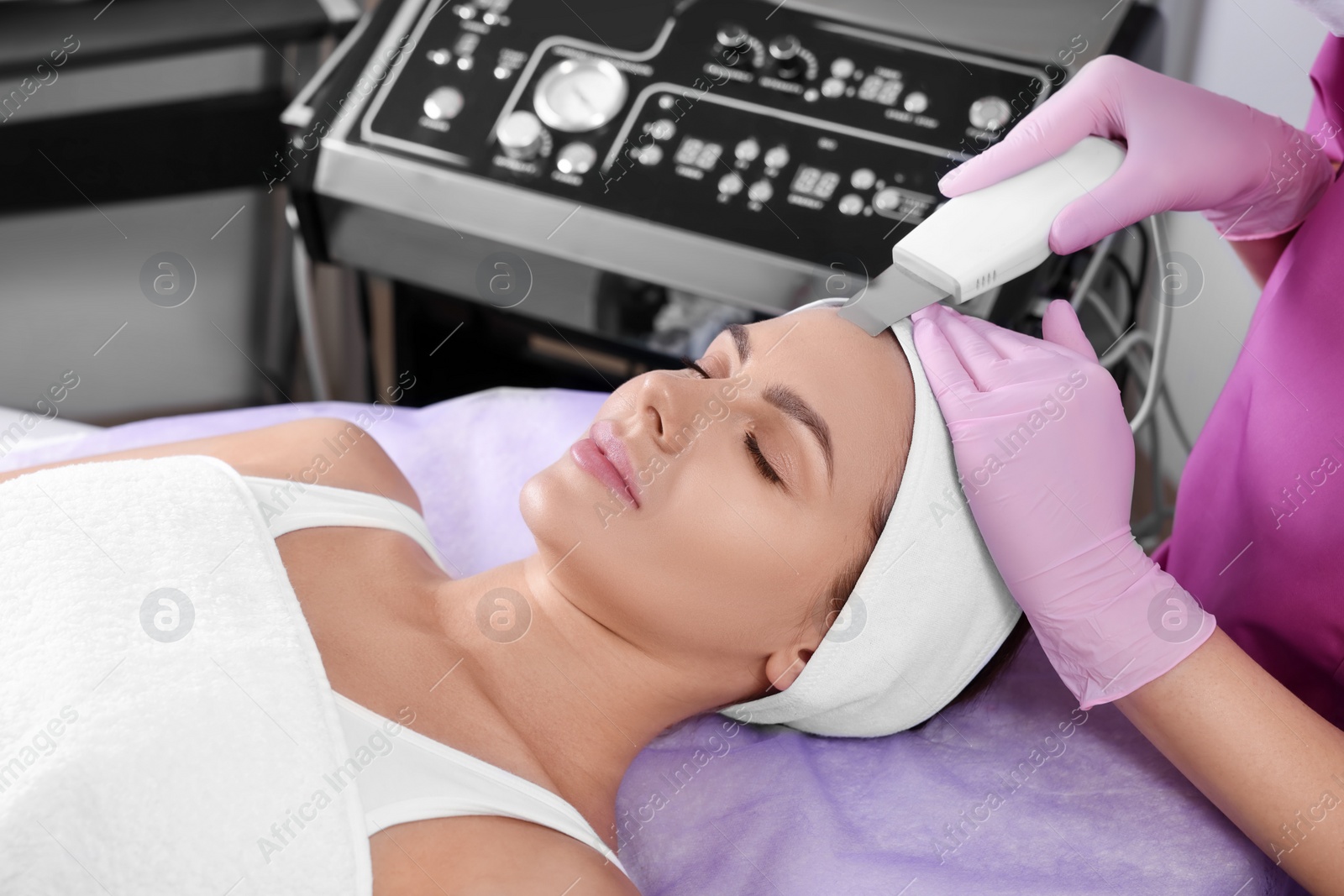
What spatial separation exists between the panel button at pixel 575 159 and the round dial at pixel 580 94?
24 mm

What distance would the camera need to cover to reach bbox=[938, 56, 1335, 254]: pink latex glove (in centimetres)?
89

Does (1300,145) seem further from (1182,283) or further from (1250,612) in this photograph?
(1182,283)

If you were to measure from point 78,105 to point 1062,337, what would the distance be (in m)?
1.21

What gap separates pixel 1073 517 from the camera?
34.4 inches

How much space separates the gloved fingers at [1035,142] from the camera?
2.94 ft

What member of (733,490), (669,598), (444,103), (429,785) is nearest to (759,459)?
(733,490)

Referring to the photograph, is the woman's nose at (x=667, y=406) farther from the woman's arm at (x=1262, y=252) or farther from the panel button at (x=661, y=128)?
the woman's arm at (x=1262, y=252)

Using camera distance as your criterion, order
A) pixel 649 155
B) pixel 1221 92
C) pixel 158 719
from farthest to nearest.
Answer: pixel 1221 92 → pixel 649 155 → pixel 158 719

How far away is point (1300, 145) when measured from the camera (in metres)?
0.97

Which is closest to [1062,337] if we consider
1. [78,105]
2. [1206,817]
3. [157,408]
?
[1206,817]

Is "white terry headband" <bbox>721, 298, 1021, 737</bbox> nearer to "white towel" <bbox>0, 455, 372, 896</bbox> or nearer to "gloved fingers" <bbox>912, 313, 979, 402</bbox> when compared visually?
"gloved fingers" <bbox>912, 313, 979, 402</bbox>

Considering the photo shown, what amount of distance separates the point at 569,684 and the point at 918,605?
31cm

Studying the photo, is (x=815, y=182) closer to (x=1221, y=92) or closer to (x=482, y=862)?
(x=1221, y=92)

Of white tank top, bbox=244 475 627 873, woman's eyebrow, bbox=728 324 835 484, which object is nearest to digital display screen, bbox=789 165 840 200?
woman's eyebrow, bbox=728 324 835 484
